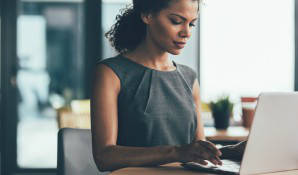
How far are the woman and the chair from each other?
171 mm

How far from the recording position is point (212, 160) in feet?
4.09

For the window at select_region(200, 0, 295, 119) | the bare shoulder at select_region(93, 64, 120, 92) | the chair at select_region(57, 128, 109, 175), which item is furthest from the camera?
the window at select_region(200, 0, 295, 119)

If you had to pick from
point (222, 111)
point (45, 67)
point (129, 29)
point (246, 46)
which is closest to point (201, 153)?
point (129, 29)

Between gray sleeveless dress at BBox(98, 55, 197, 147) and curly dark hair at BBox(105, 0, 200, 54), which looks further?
curly dark hair at BBox(105, 0, 200, 54)

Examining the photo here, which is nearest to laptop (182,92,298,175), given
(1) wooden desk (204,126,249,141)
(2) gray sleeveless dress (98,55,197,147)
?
(2) gray sleeveless dress (98,55,197,147)

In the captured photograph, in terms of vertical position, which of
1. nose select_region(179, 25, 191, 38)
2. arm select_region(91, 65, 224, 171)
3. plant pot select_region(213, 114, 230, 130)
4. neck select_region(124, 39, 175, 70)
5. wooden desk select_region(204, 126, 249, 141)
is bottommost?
wooden desk select_region(204, 126, 249, 141)

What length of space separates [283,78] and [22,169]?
320 cm

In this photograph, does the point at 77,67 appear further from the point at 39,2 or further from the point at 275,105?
the point at 275,105

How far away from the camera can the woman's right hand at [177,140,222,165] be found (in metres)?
1.23

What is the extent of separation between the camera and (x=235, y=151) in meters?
1.52

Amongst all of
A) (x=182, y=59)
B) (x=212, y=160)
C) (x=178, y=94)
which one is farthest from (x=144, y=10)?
(x=182, y=59)

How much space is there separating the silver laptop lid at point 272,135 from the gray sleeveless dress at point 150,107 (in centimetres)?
56

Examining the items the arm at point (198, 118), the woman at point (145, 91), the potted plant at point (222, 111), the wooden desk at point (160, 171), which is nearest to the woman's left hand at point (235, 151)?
the woman at point (145, 91)

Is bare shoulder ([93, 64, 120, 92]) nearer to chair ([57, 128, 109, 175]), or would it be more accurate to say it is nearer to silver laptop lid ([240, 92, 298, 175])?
chair ([57, 128, 109, 175])
